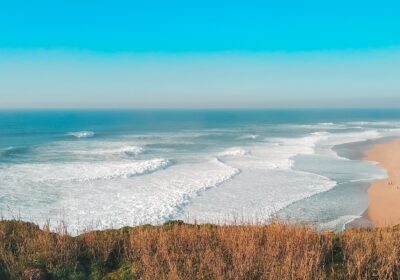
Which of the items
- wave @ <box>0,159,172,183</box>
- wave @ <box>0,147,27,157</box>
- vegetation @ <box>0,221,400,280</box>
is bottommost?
wave @ <box>0,159,172,183</box>

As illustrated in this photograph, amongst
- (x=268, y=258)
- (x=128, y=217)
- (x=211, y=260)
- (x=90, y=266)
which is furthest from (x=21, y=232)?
(x=128, y=217)

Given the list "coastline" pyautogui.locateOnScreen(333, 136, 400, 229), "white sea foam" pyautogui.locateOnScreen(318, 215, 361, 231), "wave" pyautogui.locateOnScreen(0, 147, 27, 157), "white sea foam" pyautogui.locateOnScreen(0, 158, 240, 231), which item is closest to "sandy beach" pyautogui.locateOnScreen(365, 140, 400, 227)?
"coastline" pyautogui.locateOnScreen(333, 136, 400, 229)

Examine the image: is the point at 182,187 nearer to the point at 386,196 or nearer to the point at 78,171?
the point at 78,171

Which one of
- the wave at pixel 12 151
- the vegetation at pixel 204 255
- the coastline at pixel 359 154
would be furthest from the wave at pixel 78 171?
the vegetation at pixel 204 255

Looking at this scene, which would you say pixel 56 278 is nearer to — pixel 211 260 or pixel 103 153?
pixel 211 260

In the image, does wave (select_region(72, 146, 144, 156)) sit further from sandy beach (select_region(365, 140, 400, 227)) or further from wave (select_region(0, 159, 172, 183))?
sandy beach (select_region(365, 140, 400, 227))

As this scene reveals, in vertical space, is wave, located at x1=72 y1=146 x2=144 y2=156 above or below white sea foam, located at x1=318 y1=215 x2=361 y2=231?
above
